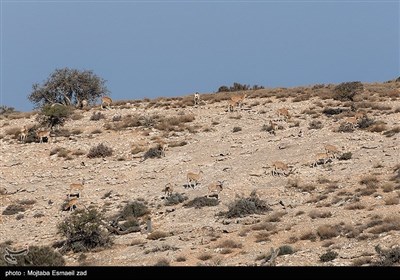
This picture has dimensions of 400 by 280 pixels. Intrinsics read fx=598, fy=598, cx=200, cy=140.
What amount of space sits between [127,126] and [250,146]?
28.0 feet

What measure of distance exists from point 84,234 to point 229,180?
7356mm

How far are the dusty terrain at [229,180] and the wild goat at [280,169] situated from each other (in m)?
0.25

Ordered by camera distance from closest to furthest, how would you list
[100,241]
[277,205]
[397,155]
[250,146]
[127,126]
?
[100,241]
[277,205]
[397,155]
[250,146]
[127,126]

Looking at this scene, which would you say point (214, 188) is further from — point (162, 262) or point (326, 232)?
point (162, 262)

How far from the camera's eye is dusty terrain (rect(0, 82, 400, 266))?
50.6ft

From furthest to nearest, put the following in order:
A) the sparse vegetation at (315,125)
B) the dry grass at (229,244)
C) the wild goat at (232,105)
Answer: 1. the wild goat at (232,105)
2. the sparse vegetation at (315,125)
3. the dry grass at (229,244)

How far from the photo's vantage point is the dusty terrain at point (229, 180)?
15.4 m

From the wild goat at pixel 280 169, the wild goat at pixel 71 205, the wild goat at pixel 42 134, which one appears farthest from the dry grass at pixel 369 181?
the wild goat at pixel 42 134

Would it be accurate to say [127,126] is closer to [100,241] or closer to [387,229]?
[100,241]

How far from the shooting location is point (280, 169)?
2361 centimetres

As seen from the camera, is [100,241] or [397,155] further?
[397,155]

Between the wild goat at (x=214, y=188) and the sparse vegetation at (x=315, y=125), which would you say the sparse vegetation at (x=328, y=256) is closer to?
the wild goat at (x=214, y=188)

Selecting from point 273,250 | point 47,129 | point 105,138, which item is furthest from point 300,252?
point 47,129

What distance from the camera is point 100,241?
17219 mm
